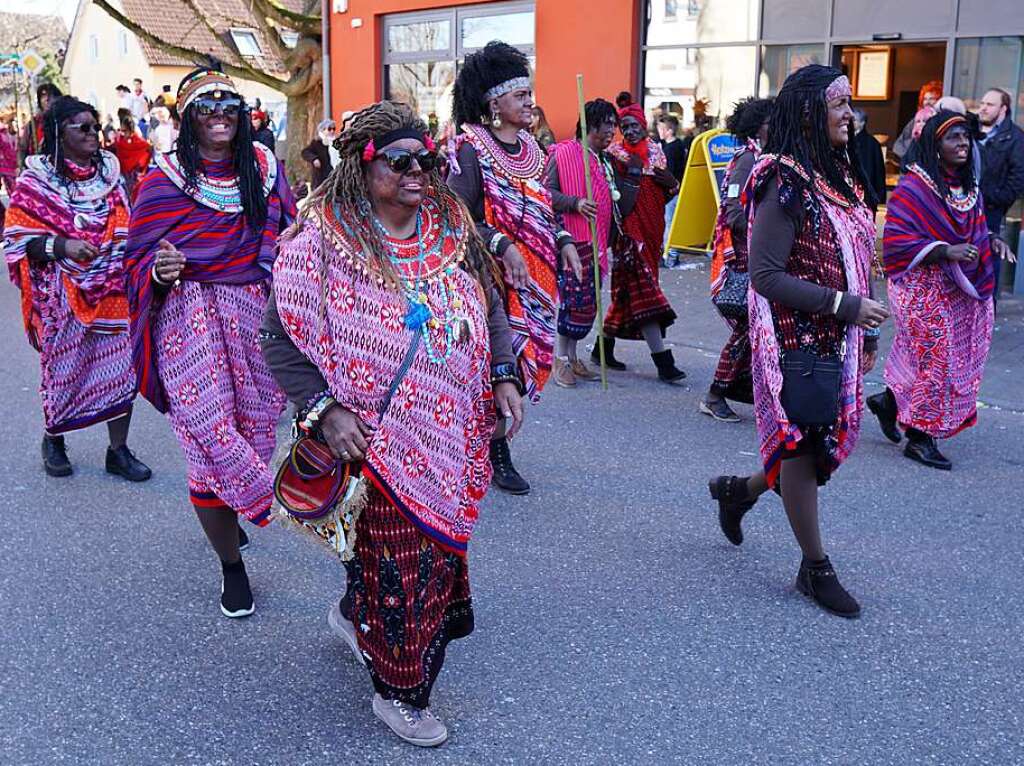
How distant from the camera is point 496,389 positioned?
3.17 m

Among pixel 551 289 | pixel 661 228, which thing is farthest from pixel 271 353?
pixel 661 228

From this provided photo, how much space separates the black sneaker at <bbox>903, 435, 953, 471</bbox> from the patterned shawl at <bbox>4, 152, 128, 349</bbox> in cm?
399

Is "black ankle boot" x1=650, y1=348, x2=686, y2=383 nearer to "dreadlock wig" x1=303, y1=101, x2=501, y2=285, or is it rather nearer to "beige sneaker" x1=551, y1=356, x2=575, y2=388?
"beige sneaker" x1=551, y1=356, x2=575, y2=388

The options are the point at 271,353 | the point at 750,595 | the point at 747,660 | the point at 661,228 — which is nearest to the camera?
the point at 271,353

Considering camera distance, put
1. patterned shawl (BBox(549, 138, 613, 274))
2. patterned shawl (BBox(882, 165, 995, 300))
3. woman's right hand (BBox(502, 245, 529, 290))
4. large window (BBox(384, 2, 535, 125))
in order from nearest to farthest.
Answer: woman's right hand (BBox(502, 245, 529, 290))
patterned shawl (BBox(882, 165, 995, 300))
patterned shawl (BBox(549, 138, 613, 274))
large window (BBox(384, 2, 535, 125))

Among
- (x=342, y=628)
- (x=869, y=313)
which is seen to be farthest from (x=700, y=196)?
(x=342, y=628)

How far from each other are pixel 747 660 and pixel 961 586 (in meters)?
1.10

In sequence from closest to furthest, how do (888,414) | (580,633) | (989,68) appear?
(580,633) < (888,414) < (989,68)

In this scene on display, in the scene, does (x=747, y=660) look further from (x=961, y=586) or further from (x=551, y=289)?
(x=551, y=289)

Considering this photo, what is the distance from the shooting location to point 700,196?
821cm

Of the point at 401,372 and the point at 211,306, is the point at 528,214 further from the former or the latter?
the point at 401,372

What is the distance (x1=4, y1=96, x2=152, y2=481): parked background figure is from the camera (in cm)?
525

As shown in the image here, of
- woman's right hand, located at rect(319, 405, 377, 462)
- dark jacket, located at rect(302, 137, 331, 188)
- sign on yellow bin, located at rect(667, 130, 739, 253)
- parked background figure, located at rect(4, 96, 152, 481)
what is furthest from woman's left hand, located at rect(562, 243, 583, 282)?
dark jacket, located at rect(302, 137, 331, 188)

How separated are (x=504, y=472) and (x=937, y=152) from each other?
2.53 meters
